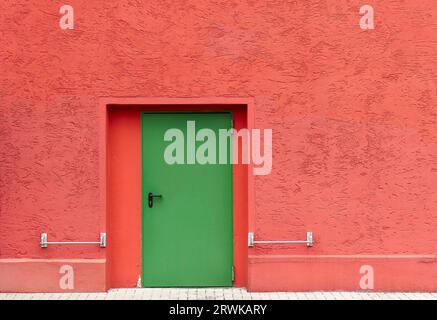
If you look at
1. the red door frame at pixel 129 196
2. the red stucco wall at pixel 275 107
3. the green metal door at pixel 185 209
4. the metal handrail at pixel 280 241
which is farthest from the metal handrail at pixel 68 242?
the metal handrail at pixel 280 241

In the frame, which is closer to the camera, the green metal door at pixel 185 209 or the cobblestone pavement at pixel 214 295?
the cobblestone pavement at pixel 214 295

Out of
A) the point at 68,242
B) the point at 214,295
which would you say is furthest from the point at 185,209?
the point at 68,242

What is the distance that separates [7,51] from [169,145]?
2.13m

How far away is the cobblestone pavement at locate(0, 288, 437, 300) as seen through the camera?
818 cm

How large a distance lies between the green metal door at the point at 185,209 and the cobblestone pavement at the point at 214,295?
266mm

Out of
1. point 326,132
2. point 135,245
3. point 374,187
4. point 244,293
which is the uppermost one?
point 326,132

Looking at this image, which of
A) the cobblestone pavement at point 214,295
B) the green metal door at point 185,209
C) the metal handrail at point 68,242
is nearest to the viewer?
the cobblestone pavement at point 214,295

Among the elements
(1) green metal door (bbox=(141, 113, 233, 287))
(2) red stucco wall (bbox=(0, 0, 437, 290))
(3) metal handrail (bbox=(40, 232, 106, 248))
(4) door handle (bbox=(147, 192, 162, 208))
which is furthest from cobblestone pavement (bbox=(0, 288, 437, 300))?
(4) door handle (bbox=(147, 192, 162, 208))

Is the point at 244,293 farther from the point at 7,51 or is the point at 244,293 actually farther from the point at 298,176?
the point at 7,51

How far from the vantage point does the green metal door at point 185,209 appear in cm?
866

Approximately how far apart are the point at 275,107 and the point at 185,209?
1.59m

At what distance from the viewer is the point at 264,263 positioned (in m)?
8.45

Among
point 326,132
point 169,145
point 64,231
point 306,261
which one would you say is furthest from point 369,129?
point 64,231

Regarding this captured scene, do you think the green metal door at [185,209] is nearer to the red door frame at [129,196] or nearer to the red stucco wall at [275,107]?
the red door frame at [129,196]
